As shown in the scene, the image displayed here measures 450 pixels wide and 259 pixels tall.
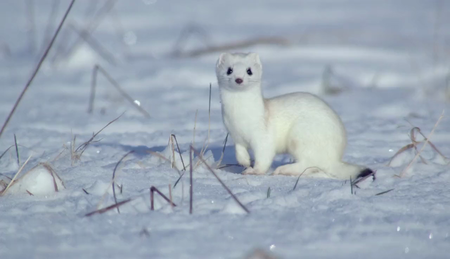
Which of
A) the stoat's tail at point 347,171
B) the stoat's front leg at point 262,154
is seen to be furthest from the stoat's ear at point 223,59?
the stoat's tail at point 347,171

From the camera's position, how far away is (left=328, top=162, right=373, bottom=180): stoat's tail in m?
2.82

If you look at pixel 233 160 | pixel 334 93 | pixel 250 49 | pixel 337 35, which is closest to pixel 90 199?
pixel 233 160

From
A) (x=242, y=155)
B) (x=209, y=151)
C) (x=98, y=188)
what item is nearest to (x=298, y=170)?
(x=242, y=155)

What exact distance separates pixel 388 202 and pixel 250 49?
14.5ft

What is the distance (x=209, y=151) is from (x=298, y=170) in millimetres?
473

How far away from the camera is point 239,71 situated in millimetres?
2824

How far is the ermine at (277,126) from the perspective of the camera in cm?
287

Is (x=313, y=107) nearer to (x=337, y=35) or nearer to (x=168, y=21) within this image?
(x=337, y=35)

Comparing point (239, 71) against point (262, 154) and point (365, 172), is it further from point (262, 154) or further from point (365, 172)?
point (365, 172)

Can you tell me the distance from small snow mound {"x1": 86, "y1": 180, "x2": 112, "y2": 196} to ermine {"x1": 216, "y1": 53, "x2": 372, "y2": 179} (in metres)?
0.64

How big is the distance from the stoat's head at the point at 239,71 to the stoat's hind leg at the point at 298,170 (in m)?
0.38

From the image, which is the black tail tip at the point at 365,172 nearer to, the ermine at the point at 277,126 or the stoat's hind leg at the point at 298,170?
the ermine at the point at 277,126

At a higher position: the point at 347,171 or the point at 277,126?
the point at 277,126

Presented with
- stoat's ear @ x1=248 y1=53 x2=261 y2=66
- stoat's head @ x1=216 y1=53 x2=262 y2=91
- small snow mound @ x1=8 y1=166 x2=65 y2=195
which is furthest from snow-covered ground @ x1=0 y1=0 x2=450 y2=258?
stoat's ear @ x1=248 y1=53 x2=261 y2=66
